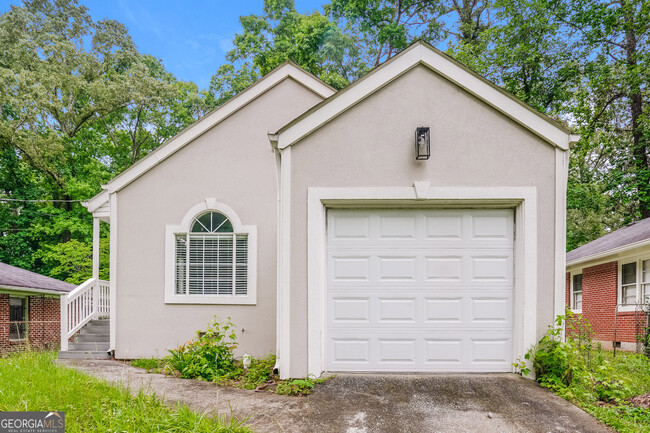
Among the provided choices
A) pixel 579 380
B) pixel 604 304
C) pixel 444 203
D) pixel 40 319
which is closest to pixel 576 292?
pixel 604 304

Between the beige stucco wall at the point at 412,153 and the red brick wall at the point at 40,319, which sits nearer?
the beige stucco wall at the point at 412,153

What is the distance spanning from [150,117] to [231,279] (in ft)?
58.3

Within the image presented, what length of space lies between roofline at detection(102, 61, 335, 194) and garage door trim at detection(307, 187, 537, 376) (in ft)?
10.7

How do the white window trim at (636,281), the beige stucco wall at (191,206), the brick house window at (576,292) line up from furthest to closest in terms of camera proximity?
the brick house window at (576,292), the white window trim at (636,281), the beige stucco wall at (191,206)

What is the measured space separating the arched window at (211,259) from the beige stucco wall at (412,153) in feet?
8.36

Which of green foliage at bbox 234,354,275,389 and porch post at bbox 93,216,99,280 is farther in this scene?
porch post at bbox 93,216,99,280

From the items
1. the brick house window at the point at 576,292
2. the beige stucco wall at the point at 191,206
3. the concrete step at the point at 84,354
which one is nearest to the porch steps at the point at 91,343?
the concrete step at the point at 84,354

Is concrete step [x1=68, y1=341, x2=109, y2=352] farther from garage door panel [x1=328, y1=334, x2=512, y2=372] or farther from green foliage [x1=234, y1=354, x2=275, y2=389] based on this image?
garage door panel [x1=328, y1=334, x2=512, y2=372]

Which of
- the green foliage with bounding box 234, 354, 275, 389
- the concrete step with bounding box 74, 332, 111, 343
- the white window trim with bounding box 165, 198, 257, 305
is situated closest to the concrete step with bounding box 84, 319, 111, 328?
the concrete step with bounding box 74, 332, 111, 343

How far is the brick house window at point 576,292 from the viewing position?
1256cm

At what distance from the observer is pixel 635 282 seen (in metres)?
9.55

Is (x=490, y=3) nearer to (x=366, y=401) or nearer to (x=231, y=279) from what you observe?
(x=231, y=279)

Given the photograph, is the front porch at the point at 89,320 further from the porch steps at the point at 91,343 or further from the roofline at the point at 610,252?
the roofline at the point at 610,252

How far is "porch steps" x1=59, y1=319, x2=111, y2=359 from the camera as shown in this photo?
6793 mm
